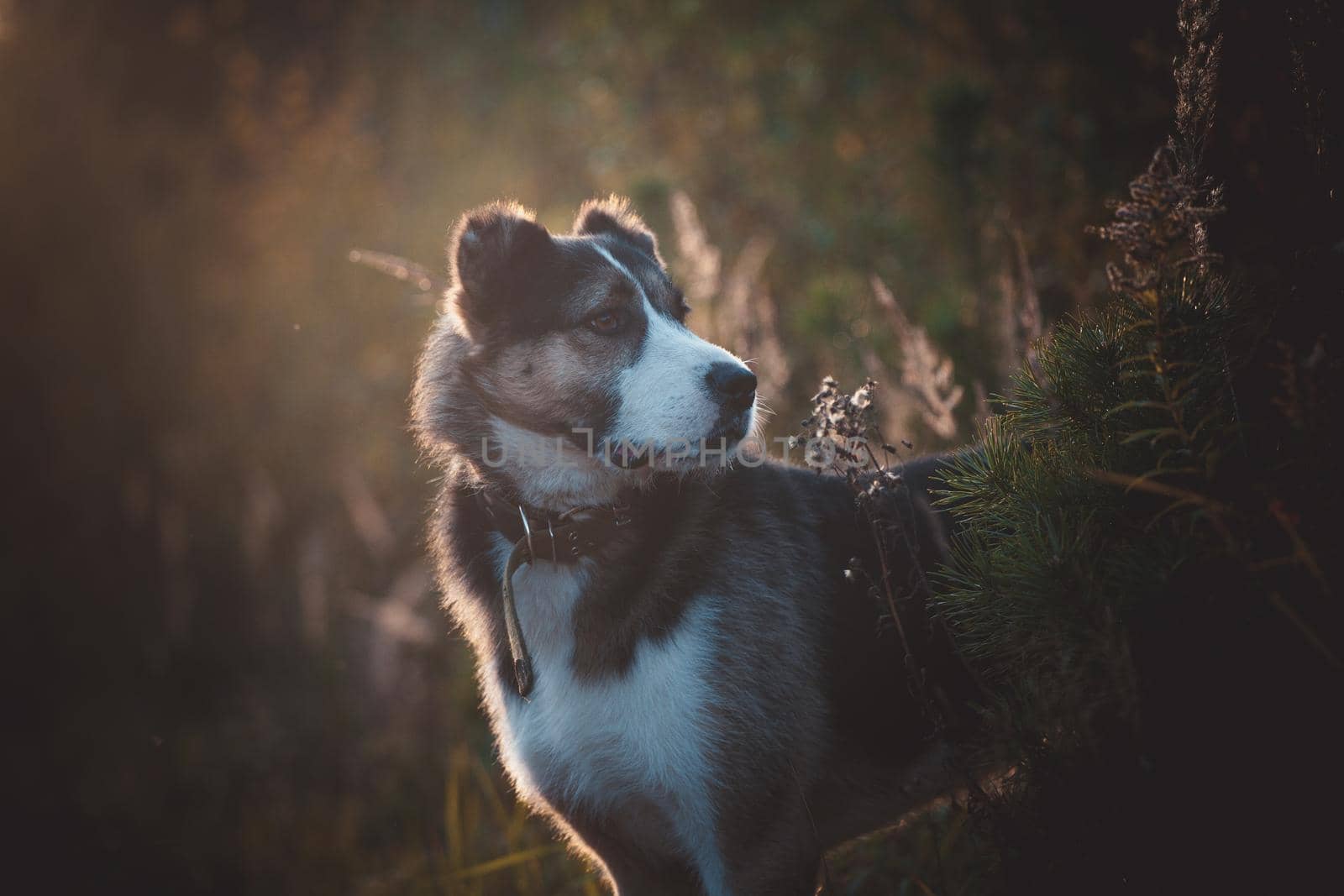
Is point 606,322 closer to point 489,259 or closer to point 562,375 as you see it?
point 562,375

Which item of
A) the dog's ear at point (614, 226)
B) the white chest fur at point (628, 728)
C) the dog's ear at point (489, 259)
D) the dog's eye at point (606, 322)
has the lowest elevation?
the white chest fur at point (628, 728)

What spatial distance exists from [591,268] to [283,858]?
408 centimetres

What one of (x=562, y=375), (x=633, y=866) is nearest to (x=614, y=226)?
(x=562, y=375)

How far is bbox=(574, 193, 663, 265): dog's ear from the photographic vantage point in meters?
3.94

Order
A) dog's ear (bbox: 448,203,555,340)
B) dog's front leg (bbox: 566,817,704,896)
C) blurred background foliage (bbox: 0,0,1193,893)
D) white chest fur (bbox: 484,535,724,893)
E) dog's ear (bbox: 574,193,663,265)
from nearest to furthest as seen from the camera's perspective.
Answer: white chest fur (bbox: 484,535,724,893) < dog's front leg (bbox: 566,817,704,896) < dog's ear (bbox: 448,203,555,340) < dog's ear (bbox: 574,193,663,265) < blurred background foliage (bbox: 0,0,1193,893)

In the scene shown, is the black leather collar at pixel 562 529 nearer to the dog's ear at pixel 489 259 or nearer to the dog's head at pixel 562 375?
the dog's head at pixel 562 375

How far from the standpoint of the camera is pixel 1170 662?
1859mm

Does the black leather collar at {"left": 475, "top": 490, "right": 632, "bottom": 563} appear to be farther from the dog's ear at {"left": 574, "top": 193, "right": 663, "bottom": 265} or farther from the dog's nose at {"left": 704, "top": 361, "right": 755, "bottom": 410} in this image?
the dog's ear at {"left": 574, "top": 193, "right": 663, "bottom": 265}

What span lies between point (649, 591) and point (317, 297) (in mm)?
6677

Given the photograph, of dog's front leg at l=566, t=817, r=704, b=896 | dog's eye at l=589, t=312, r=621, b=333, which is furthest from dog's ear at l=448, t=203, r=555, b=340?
dog's front leg at l=566, t=817, r=704, b=896

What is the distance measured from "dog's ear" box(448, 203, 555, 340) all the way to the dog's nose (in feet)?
2.71

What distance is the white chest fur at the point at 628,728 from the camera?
2.59 m

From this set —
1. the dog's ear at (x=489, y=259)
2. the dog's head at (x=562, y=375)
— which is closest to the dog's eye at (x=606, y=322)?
the dog's head at (x=562, y=375)

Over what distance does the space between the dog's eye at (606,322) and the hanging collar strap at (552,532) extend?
64 cm
